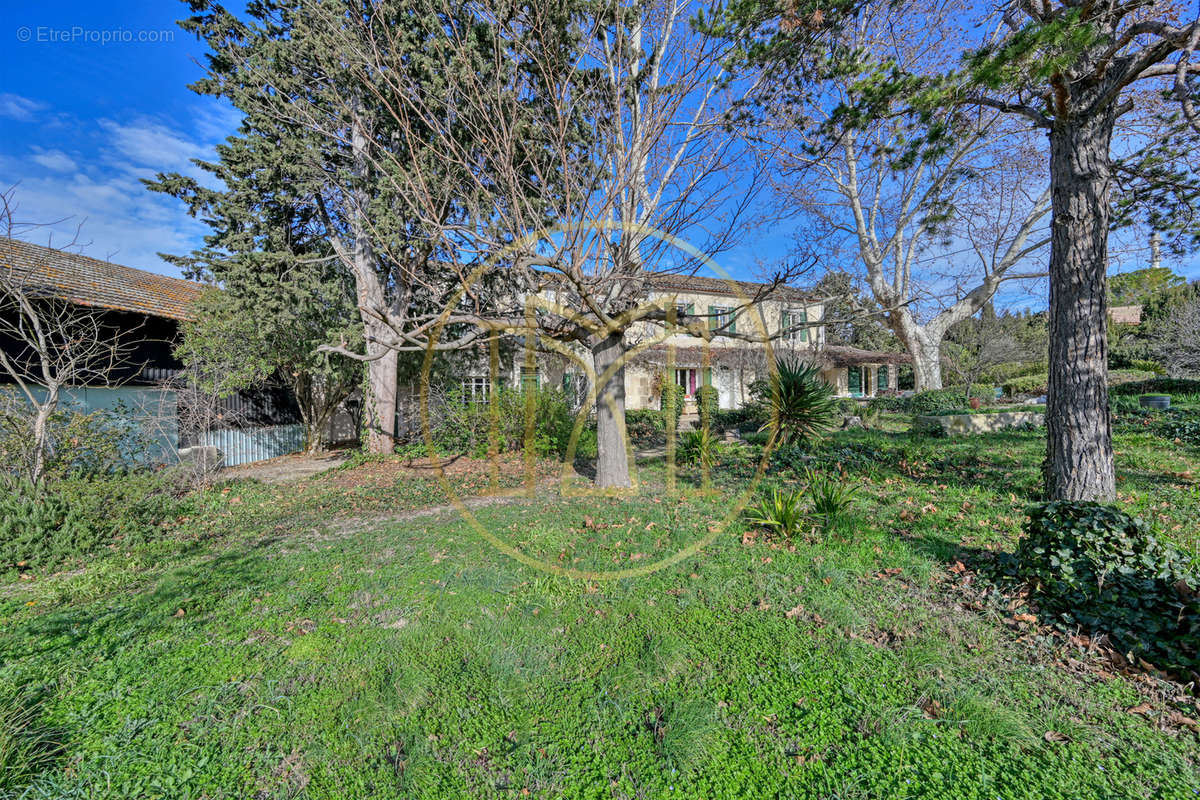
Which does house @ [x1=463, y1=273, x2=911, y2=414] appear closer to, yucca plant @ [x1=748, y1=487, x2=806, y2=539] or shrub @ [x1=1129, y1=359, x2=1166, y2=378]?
yucca plant @ [x1=748, y1=487, x2=806, y2=539]

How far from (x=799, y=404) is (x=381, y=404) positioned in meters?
9.59

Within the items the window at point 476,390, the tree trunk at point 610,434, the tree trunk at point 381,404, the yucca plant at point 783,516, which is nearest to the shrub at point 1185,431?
the yucca plant at point 783,516

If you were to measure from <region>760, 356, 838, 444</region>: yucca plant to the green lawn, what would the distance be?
3772mm

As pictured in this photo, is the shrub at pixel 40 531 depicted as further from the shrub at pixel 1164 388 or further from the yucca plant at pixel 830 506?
the shrub at pixel 1164 388

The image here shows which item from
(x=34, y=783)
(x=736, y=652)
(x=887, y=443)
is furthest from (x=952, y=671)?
(x=887, y=443)

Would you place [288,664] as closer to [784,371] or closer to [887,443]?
[784,371]

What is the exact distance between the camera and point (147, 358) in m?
9.68

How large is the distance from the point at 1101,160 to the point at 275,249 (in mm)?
13696

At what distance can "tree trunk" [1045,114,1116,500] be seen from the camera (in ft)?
15.6

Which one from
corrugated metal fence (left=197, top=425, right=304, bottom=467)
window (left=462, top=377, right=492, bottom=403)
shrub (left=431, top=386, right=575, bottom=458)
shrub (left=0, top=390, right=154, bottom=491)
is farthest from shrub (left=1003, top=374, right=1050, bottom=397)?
shrub (left=0, top=390, right=154, bottom=491)

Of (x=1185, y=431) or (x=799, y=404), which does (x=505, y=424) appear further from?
(x=1185, y=431)

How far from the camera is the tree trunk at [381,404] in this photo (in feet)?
35.3

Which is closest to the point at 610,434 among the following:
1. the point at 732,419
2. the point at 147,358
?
the point at 732,419

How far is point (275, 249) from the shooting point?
9.85 m
